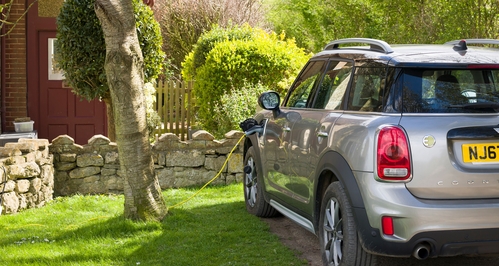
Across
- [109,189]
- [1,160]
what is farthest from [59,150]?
[1,160]

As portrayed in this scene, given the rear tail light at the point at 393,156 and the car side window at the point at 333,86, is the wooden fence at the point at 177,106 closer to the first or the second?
the car side window at the point at 333,86

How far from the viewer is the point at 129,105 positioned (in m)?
8.13

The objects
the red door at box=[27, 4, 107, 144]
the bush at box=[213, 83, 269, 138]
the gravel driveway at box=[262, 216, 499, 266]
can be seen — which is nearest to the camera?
the gravel driveway at box=[262, 216, 499, 266]

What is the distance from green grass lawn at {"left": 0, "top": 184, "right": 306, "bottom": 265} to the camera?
6.95 meters

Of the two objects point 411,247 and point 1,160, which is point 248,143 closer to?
point 1,160

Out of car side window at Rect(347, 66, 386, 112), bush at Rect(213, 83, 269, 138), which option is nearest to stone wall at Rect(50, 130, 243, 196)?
bush at Rect(213, 83, 269, 138)

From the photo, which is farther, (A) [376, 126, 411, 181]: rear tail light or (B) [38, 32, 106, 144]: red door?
(B) [38, 32, 106, 144]: red door

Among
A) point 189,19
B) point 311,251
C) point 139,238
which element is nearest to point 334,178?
point 311,251

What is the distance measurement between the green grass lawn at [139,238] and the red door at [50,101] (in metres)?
5.65

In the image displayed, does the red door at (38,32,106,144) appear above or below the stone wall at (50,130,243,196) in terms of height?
above

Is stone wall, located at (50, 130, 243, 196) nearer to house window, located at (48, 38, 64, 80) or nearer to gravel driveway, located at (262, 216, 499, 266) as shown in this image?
gravel driveway, located at (262, 216, 499, 266)

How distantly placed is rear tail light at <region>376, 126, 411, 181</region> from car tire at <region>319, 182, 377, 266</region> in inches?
20.3

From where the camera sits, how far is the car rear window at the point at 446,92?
546 cm

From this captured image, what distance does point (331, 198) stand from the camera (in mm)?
5973
